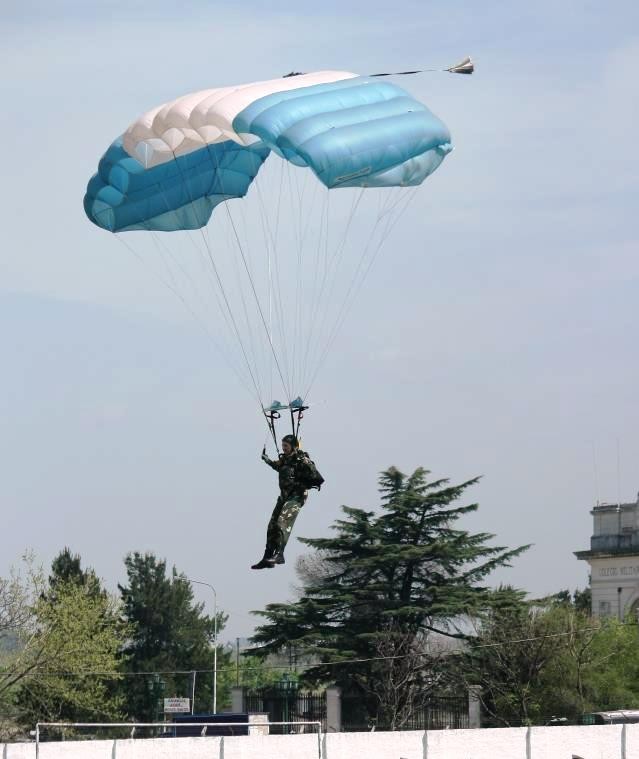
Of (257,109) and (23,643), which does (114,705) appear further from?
(257,109)

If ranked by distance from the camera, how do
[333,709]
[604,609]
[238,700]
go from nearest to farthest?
1. [333,709]
2. [238,700]
3. [604,609]

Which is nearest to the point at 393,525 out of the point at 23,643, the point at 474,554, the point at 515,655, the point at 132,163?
the point at 474,554

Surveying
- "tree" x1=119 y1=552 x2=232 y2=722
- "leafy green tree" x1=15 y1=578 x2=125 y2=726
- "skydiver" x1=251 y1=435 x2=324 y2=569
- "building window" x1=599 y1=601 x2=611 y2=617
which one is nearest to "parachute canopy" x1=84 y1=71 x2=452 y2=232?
"skydiver" x1=251 y1=435 x2=324 y2=569

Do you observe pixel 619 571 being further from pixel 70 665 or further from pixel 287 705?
pixel 70 665

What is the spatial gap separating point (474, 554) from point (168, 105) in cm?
2732

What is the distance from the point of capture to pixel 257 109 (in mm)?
22328

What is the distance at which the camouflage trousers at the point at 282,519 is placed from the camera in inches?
854

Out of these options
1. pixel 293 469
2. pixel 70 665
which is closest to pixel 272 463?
pixel 293 469

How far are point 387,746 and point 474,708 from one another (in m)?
19.2

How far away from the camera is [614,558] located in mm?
53750

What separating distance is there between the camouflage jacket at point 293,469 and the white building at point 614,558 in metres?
33.0

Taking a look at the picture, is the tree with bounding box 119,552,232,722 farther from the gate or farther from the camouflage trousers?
the camouflage trousers

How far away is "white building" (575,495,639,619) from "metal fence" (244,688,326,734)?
1128 cm

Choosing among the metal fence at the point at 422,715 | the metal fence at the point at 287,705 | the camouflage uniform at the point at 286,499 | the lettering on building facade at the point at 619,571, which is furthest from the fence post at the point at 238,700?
the camouflage uniform at the point at 286,499
